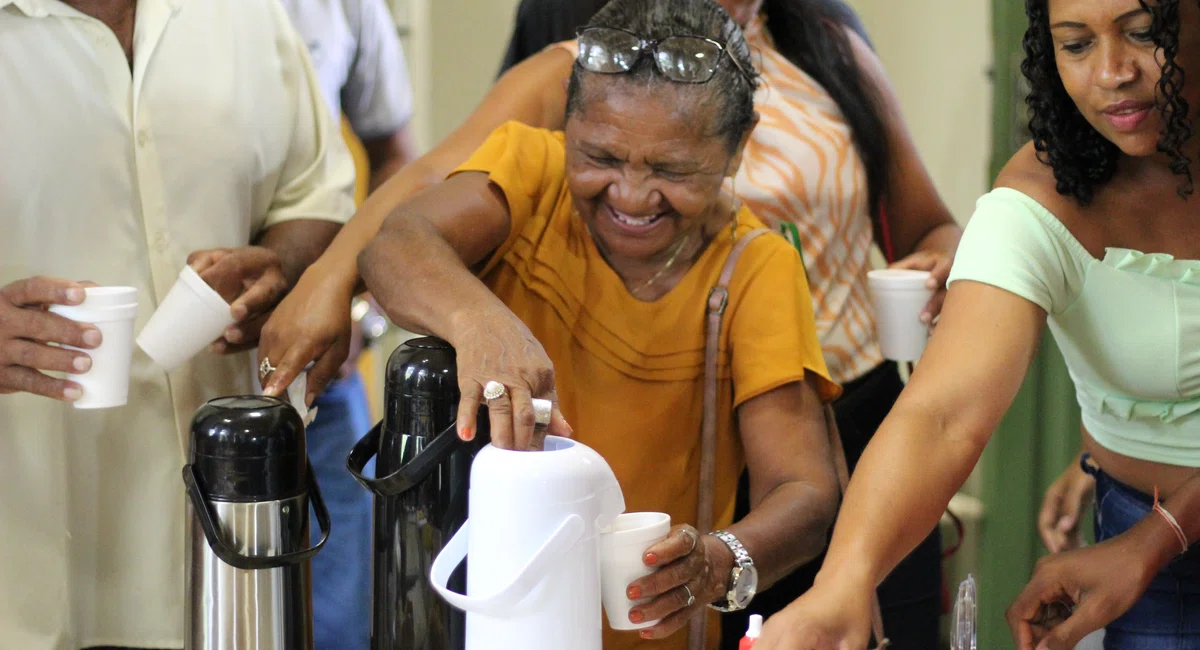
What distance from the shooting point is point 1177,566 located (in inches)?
63.9

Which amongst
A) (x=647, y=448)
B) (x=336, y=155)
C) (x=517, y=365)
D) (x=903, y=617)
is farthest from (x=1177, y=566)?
(x=336, y=155)

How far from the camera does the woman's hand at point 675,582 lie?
122 centimetres

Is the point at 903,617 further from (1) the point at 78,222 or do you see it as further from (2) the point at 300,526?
(1) the point at 78,222

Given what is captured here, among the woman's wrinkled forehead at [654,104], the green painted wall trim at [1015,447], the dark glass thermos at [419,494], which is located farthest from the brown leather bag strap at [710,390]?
the green painted wall trim at [1015,447]

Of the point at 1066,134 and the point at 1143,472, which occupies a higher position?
the point at 1066,134

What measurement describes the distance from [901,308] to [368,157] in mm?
1168

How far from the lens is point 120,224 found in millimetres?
1735

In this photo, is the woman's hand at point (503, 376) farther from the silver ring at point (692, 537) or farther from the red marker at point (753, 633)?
the red marker at point (753, 633)

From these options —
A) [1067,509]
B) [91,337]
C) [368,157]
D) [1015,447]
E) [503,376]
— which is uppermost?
[503,376]

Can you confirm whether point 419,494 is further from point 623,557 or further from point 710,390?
point 710,390

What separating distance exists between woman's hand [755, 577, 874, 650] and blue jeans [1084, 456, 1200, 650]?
0.60 m

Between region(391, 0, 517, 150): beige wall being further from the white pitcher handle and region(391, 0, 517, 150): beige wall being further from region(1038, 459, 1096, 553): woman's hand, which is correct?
the white pitcher handle

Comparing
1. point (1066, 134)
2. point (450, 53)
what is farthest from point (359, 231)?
point (450, 53)

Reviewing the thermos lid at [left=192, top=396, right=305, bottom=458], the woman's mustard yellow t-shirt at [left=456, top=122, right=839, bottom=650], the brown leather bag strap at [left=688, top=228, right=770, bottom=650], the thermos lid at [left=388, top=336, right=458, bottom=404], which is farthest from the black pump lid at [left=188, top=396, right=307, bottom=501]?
the brown leather bag strap at [left=688, top=228, right=770, bottom=650]
